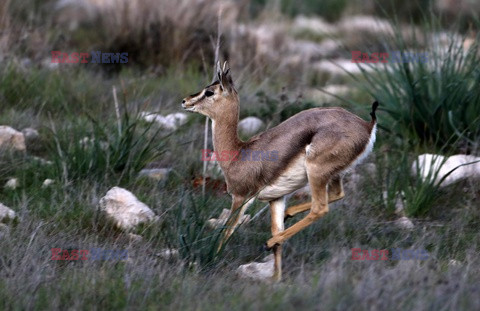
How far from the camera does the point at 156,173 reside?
7332 mm

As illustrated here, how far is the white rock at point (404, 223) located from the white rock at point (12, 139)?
11.1 feet

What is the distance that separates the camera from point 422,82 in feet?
26.9

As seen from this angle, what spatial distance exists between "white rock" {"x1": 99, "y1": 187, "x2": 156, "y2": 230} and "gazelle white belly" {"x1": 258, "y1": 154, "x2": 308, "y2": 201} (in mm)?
1012

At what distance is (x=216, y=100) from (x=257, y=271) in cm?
124

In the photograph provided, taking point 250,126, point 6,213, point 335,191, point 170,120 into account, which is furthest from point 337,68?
point 6,213

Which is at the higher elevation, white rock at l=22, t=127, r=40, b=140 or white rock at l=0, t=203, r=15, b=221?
white rock at l=22, t=127, r=40, b=140

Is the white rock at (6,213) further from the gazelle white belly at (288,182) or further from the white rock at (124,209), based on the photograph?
the gazelle white belly at (288,182)

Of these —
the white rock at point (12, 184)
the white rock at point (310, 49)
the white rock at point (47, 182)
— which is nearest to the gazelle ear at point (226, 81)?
the white rock at point (47, 182)

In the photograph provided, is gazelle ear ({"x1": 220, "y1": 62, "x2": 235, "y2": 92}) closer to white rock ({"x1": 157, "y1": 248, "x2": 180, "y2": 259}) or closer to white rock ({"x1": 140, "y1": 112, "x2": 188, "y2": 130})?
white rock ({"x1": 157, "y1": 248, "x2": 180, "y2": 259})

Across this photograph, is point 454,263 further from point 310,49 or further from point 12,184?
point 310,49

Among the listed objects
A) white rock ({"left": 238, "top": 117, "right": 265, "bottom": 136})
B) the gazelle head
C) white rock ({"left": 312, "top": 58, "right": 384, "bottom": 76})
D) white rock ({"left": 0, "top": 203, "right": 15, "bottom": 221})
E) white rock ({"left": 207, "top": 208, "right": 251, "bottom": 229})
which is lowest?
white rock ({"left": 0, "top": 203, "right": 15, "bottom": 221})

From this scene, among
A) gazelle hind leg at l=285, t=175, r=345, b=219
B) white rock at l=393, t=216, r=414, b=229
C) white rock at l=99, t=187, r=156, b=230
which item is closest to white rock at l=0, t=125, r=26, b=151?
white rock at l=99, t=187, r=156, b=230

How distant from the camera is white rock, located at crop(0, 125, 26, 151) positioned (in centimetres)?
743

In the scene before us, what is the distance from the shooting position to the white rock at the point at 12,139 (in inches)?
292
